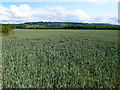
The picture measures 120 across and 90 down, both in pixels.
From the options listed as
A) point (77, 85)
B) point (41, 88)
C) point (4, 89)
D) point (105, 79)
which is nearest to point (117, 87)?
point (105, 79)

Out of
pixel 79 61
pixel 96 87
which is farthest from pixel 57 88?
pixel 79 61

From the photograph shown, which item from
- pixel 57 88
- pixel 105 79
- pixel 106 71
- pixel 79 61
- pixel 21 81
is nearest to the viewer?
pixel 57 88

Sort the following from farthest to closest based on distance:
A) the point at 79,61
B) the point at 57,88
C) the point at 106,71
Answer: the point at 79,61 → the point at 106,71 → the point at 57,88

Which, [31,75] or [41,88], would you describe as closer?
[41,88]

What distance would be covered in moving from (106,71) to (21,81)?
133 inches

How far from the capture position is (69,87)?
505cm

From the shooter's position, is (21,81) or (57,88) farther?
(21,81)

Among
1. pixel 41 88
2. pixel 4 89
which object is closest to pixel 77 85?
pixel 41 88

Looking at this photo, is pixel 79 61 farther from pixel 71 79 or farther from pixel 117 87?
pixel 117 87

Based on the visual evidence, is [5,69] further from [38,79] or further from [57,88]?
[57,88]

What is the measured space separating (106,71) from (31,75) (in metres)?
2.98

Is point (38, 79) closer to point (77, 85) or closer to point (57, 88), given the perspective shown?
point (57, 88)

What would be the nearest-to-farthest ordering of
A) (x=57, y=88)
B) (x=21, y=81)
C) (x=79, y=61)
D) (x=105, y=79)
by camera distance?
(x=57, y=88) → (x=21, y=81) → (x=105, y=79) → (x=79, y=61)

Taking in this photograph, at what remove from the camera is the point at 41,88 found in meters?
5.00
